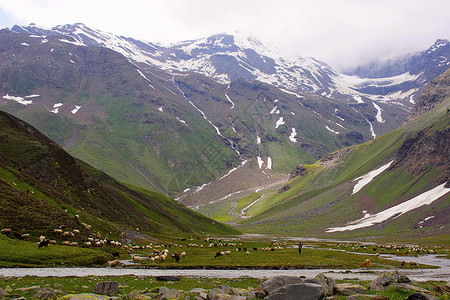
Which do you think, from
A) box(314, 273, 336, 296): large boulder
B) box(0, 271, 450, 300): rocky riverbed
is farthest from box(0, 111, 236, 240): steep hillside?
box(314, 273, 336, 296): large boulder

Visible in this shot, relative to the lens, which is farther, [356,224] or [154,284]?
[356,224]

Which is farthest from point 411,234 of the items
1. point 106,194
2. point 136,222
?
point 106,194

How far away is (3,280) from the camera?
2680 cm

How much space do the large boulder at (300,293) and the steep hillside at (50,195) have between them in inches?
1642

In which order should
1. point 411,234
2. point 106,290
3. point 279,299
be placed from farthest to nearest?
point 411,234
point 106,290
point 279,299

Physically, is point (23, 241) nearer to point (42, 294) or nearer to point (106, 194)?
point (42, 294)

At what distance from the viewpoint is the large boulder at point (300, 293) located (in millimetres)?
17828

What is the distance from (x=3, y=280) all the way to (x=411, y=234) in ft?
563

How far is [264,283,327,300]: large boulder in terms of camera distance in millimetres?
17828

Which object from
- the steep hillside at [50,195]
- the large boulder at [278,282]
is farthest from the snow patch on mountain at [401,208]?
the large boulder at [278,282]

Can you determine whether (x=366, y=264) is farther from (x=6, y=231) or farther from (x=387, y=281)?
(x=6, y=231)

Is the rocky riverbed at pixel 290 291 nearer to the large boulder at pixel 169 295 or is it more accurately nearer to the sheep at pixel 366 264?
the large boulder at pixel 169 295

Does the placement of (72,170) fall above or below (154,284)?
above

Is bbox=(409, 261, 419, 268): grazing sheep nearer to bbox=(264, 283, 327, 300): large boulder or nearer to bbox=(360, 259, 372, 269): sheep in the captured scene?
bbox=(360, 259, 372, 269): sheep
